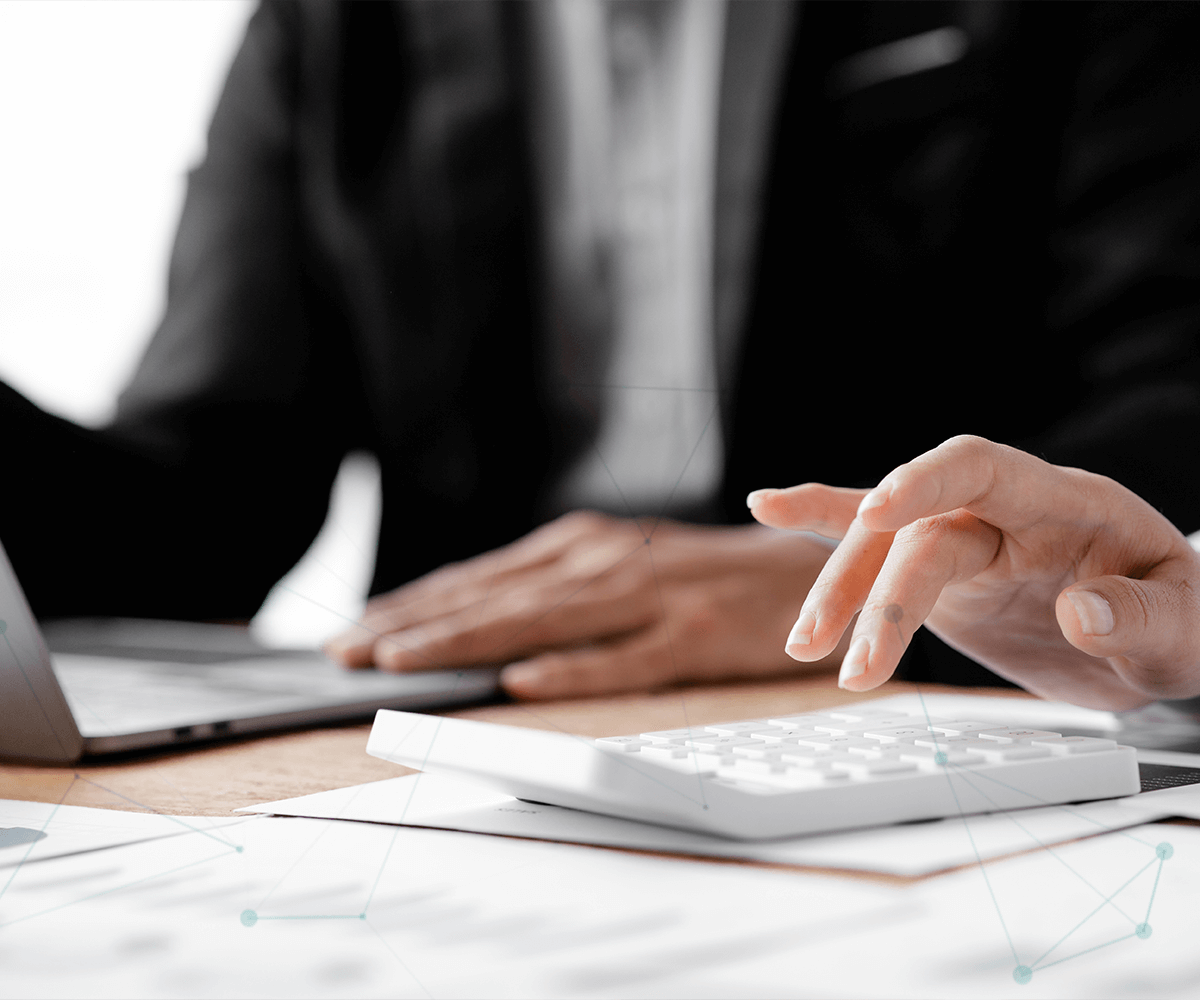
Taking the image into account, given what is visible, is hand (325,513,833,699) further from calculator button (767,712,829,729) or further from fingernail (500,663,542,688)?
calculator button (767,712,829,729)

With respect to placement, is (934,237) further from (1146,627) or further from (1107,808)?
(1107,808)

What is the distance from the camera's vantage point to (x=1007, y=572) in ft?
1.42

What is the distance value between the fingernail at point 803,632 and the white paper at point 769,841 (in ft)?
0.23

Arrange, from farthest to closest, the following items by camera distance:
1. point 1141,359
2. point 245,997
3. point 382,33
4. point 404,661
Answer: point 382,33 < point 1141,359 < point 404,661 < point 245,997

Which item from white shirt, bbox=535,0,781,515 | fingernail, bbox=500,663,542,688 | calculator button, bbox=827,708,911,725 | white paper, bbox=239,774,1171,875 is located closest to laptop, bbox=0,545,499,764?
fingernail, bbox=500,663,542,688

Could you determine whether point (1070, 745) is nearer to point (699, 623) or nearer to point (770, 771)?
point (770, 771)

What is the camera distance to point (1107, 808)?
0.96 feet

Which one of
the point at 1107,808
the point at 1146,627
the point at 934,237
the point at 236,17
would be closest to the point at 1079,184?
the point at 934,237

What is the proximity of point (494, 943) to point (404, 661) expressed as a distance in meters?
0.41

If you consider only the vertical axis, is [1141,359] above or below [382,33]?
below

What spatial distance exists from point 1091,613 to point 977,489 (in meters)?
0.06

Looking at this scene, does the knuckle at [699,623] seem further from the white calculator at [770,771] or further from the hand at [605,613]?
the white calculator at [770,771]

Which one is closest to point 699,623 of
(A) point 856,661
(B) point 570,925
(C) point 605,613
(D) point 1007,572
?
(C) point 605,613

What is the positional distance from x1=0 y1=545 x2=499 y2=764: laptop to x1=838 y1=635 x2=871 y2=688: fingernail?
253 mm
